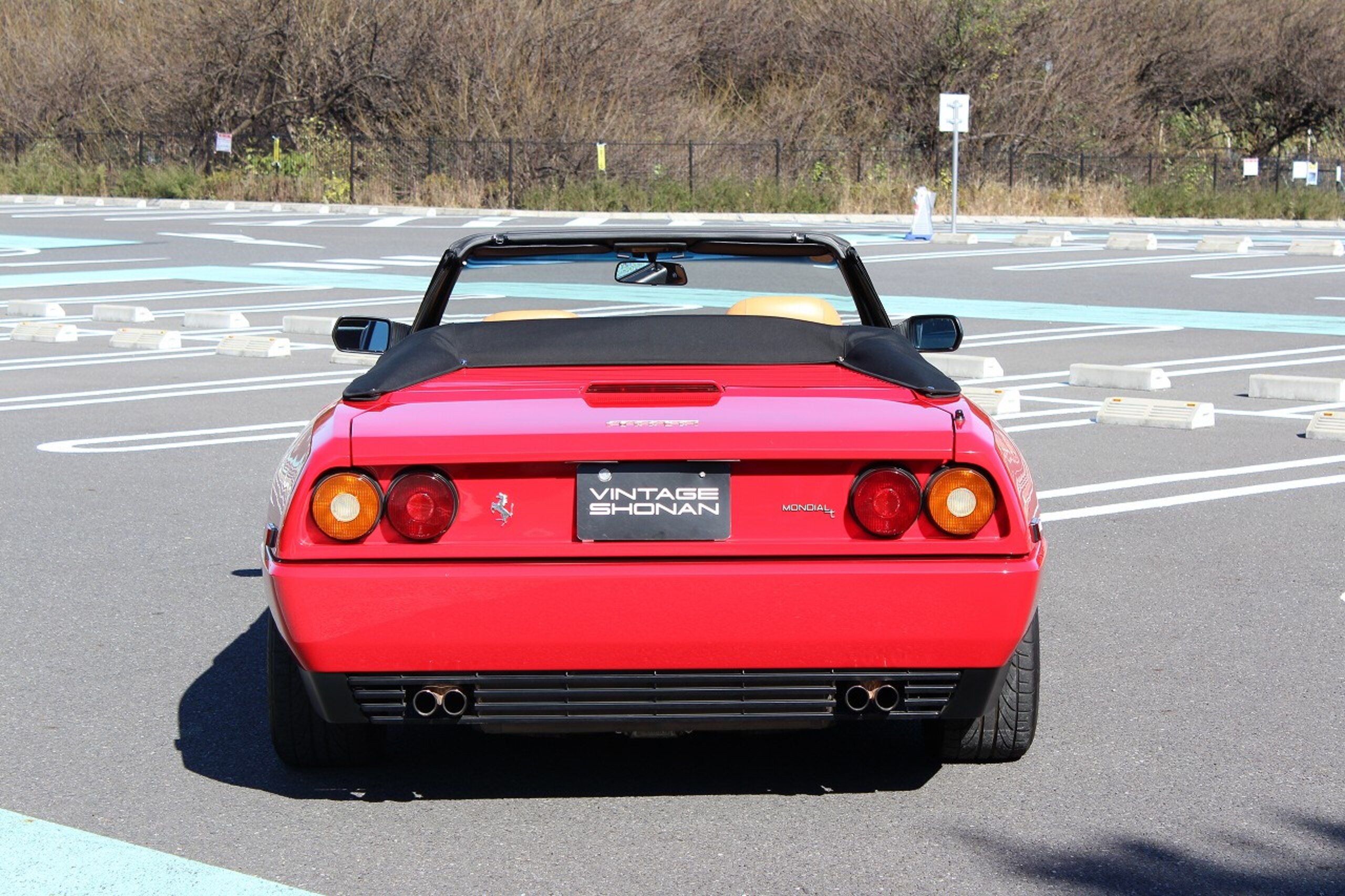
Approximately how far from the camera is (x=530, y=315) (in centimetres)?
527

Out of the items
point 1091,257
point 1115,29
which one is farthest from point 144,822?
point 1115,29

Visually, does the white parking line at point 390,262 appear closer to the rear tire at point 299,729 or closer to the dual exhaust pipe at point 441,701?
the rear tire at point 299,729

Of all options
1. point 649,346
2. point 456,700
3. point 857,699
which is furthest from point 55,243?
point 857,699

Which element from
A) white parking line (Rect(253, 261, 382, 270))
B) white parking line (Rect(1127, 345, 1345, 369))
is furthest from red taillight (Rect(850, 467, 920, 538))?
white parking line (Rect(253, 261, 382, 270))

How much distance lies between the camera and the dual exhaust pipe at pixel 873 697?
12.8 feet

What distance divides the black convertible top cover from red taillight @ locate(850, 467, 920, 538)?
49 centimetres

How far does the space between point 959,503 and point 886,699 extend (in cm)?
46

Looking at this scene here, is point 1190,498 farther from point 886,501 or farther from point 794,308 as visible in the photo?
point 886,501

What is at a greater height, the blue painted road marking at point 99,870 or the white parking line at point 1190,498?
the white parking line at point 1190,498

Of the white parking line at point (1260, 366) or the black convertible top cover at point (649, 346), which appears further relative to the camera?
the white parking line at point (1260, 366)

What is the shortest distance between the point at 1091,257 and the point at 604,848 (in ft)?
81.3

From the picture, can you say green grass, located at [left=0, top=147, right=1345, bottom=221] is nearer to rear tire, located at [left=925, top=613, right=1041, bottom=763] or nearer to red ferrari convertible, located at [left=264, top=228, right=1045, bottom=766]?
rear tire, located at [left=925, top=613, right=1041, bottom=763]

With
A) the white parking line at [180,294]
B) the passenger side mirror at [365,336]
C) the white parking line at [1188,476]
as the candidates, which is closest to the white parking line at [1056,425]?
the white parking line at [1188,476]

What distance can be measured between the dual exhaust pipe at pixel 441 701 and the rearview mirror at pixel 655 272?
5.41 feet
